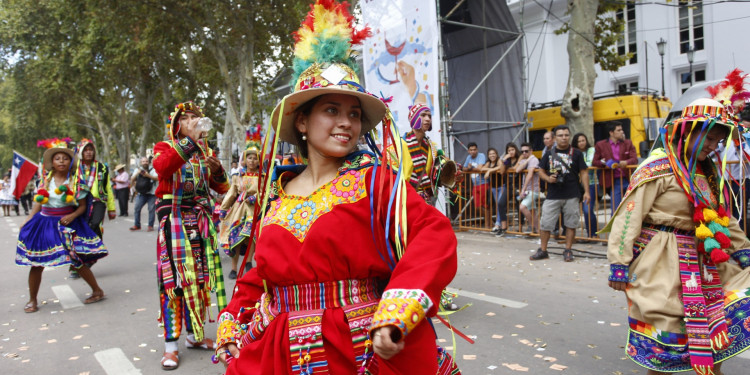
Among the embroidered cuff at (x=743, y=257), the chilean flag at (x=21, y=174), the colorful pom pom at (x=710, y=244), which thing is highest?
the chilean flag at (x=21, y=174)

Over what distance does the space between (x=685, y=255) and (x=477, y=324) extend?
85.7 inches

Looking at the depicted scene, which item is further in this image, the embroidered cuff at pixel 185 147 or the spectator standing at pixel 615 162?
the spectator standing at pixel 615 162

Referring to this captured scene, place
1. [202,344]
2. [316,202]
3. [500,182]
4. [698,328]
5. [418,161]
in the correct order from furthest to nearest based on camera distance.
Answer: [500,182] → [418,161] → [202,344] → [698,328] → [316,202]

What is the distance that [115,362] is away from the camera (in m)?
4.65

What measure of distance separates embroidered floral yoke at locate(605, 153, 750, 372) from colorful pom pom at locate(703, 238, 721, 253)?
117 millimetres

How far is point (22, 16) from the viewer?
23.5 m

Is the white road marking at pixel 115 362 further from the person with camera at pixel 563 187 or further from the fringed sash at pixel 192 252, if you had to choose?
the person with camera at pixel 563 187

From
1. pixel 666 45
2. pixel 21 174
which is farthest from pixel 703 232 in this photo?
pixel 666 45

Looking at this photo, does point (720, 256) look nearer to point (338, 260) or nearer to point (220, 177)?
point (338, 260)

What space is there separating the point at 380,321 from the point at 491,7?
42.4 ft

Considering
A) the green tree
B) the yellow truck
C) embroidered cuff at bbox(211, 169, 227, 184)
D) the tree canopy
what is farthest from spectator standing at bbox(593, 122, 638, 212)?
the tree canopy

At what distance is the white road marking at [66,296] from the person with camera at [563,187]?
19.9 feet

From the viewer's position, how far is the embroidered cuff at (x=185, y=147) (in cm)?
437

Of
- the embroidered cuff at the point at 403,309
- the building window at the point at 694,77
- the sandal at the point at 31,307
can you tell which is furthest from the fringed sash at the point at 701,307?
the building window at the point at 694,77
